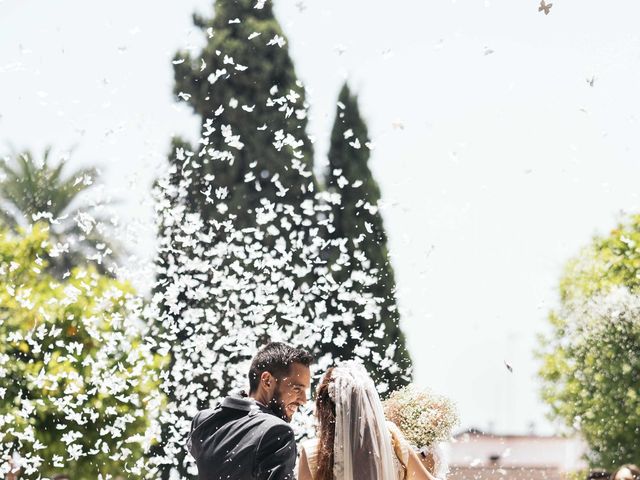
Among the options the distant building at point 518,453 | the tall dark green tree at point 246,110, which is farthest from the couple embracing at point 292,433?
the distant building at point 518,453

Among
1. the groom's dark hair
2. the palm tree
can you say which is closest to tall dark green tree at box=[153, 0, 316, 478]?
the palm tree

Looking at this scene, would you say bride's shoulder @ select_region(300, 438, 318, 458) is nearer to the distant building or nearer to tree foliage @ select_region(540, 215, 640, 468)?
tree foliage @ select_region(540, 215, 640, 468)

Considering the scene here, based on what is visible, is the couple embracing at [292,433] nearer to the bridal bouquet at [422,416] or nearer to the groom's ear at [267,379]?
the groom's ear at [267,379]

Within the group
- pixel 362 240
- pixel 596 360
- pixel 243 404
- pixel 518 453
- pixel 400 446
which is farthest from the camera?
pixel 518 453

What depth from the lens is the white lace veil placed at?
3.78 meters

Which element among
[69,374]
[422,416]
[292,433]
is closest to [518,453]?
[69,374]

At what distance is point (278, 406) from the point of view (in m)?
3.40

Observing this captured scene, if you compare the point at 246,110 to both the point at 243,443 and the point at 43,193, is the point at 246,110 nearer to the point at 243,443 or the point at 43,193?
the point at 43,193

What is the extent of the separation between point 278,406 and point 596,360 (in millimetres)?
14816

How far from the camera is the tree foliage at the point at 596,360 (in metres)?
16.4

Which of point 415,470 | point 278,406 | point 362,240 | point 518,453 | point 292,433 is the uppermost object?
point 362,240

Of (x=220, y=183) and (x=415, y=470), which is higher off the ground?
(x=220, y=183)

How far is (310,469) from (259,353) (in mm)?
642

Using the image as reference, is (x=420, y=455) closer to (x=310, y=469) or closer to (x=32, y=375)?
(x=310, y=469)
